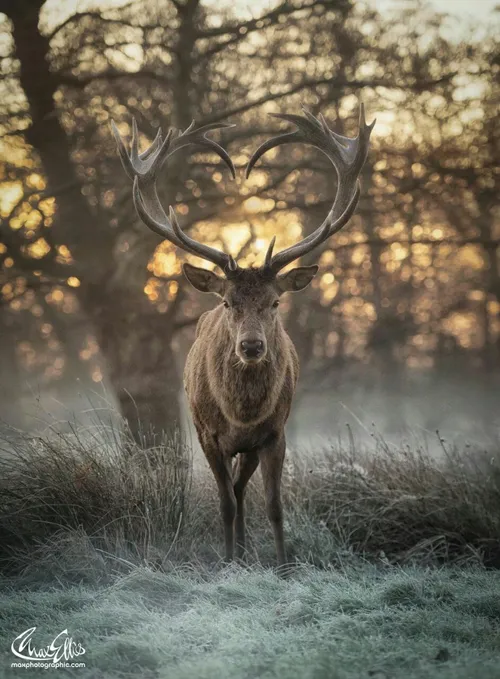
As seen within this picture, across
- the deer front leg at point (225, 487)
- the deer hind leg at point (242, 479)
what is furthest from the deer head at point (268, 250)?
the deer hind leg at point (242, 479)

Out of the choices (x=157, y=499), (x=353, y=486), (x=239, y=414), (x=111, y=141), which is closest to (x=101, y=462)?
(x=157, y=499)

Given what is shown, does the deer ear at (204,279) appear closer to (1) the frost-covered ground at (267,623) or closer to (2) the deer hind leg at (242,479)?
(2) the deer hind leg at (242,479)

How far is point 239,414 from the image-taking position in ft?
17.8

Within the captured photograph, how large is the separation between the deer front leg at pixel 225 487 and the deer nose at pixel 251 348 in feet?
3.19

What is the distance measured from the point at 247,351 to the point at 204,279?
0.95 m

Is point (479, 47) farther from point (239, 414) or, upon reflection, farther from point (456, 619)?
point (456, 619)

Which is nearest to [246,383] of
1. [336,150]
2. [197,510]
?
[197,510]

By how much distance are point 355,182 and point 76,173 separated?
4924mm

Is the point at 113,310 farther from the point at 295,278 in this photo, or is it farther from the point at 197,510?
the point at 295,278

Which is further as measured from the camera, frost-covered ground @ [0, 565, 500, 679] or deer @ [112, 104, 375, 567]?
deer @ [112, 104, 375, 567]

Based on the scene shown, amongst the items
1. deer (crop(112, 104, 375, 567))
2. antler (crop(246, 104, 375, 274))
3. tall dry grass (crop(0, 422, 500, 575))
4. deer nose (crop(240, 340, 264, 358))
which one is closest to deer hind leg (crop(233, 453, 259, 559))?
deer (crop(112, 104, 375, 567))

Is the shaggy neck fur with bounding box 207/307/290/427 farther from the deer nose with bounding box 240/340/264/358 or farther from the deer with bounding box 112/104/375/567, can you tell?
the deer nose with bounding box 240/340/264/358

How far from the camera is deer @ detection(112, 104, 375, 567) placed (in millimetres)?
5426

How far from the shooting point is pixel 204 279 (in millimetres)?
5762
